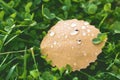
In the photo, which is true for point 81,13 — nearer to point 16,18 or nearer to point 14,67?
point 16,18

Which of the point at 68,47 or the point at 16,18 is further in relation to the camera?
the point at 16,18

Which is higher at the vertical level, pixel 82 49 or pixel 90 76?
pixel 82 49

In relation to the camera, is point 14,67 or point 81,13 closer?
point 14,67

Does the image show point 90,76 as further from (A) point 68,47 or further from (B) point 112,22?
(B) point 112,22

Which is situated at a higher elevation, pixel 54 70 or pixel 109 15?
pixel 109 15

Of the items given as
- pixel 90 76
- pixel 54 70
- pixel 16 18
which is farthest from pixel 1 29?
pixel 90 76

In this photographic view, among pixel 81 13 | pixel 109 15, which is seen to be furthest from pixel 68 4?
pixel 109 15
